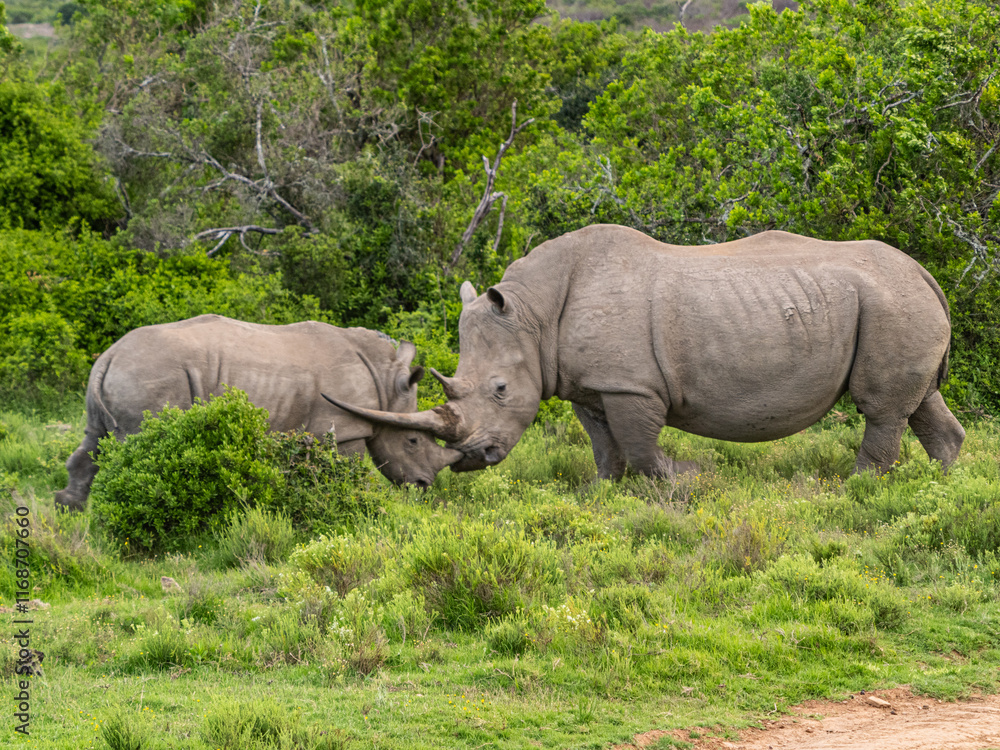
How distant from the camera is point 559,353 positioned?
27.1 ft

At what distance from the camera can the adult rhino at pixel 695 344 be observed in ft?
26.2

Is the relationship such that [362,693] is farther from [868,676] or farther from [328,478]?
[328,478]

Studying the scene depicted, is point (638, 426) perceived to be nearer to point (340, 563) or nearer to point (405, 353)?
point (405, 353)

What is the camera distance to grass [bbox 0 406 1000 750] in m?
4.59

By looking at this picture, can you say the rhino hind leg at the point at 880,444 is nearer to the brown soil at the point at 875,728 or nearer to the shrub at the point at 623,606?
the shrub at the point at 623,606

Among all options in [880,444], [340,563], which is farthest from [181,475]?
[880,444]

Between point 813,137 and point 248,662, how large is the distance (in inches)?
348

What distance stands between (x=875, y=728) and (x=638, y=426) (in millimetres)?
3764

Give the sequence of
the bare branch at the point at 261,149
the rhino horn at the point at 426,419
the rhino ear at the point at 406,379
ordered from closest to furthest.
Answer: the rhino horn at the point at 426,419 → the rhino ear at the point at 406,379 → the bare branch at the point at 261,149

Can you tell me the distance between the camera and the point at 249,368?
847cm

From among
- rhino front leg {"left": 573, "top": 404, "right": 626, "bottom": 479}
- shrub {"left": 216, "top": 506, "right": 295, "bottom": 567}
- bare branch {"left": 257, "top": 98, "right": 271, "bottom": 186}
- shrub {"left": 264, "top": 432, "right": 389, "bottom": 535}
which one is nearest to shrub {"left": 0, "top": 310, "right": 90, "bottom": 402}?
bare branch {"left": 257, "top": 98, "right": 271, "bottom": 186}

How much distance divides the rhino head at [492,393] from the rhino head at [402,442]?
15cm

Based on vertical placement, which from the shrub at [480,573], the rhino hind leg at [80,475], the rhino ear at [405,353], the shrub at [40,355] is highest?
the rhino ear at [405,353]

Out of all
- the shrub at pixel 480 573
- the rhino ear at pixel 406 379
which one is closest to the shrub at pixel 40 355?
the rhino ear at pixel 406 379
